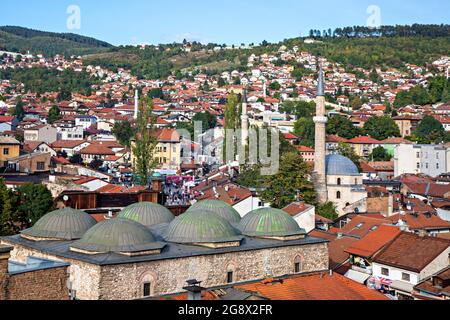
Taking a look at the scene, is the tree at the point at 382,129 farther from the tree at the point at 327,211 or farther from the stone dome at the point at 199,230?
the stone dome at the point at 199,230

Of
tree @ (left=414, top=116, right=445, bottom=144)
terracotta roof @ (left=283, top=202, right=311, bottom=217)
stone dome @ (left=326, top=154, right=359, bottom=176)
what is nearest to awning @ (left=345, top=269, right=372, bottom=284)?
terracotta roof @ (left=283, top=202, right=311, bottom=217)

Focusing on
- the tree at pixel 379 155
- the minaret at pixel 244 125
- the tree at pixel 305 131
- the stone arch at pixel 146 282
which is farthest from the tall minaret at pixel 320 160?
the tree at pixel 379 155

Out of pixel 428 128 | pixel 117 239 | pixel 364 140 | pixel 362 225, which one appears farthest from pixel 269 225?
pixel 428 128
